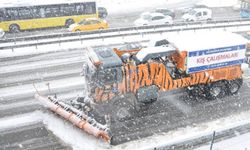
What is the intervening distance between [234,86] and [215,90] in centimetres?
116

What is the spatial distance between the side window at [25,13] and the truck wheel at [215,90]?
21514 millimetres

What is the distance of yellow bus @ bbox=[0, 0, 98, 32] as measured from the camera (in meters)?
31.4

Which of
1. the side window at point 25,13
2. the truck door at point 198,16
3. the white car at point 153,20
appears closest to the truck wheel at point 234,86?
the white car at point 153,20

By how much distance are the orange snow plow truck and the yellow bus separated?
17.9m

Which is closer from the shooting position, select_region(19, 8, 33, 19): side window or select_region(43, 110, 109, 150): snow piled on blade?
select_region(43, 110, 109, 150): snow piled on blade

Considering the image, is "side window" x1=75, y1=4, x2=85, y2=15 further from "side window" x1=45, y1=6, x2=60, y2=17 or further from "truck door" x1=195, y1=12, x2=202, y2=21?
"truck door" x1=195, y1=12, x2=202, y2=21

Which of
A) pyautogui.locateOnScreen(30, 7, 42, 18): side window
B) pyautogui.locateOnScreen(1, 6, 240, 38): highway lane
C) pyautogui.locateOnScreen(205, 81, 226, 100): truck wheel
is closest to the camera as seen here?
pyautogui.locateOnScreen(205, 81, 226, 100): truck wheel

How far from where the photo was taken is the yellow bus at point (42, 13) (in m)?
31.4

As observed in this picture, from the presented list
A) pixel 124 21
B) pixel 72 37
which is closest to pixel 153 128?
pixel 72 37

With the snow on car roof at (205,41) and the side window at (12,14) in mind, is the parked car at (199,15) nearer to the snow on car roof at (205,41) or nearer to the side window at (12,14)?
the side window at (12,14)

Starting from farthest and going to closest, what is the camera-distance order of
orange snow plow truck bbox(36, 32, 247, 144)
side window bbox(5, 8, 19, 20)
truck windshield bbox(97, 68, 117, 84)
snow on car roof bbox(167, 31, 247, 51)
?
side window bbox(5, 8, 19, 20) → snow on car roof bbox(167, 31, 247, 51) → orange snow plow truck bbox(36, 32, 247, 144) → truck windshield bbox(97, 68, 117, 84)

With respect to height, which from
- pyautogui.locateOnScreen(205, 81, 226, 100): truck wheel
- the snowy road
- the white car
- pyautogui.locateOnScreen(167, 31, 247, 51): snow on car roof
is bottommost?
the snowy road

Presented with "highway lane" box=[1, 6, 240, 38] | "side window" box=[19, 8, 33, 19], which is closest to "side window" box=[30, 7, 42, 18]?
"side window" box=[19, 8, 33, 19]

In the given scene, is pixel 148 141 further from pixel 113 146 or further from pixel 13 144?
pixel 13 144
